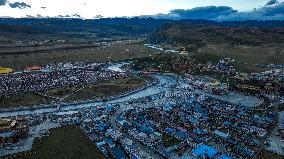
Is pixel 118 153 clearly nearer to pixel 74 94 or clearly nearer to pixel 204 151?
pixel 204 151

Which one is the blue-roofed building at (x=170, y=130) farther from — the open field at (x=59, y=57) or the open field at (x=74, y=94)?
the open field at (x=59, y=57)

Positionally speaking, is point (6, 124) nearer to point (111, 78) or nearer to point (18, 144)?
point (18, 144)

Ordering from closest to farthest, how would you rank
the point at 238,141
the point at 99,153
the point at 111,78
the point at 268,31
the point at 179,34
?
the point at 99,153, the point at 238,141, the point at 111,78, the point at 268,31, the point at 179,34

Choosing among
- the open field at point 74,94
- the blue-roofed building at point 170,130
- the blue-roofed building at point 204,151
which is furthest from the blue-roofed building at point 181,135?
the open field at point 74,94

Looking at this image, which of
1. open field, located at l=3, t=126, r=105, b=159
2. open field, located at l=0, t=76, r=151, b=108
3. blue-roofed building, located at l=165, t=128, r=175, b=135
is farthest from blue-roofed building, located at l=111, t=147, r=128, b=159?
open field, located at l=0, t=76, r=151, b=108

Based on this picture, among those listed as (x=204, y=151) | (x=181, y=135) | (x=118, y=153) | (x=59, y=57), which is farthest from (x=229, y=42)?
(x=118, y=153)

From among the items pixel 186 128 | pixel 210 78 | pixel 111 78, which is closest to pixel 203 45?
pixel 210 78

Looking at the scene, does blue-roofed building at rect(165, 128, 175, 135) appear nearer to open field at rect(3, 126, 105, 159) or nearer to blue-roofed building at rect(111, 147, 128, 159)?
blue-roofed building at rect(111, 147, 128, 159)
